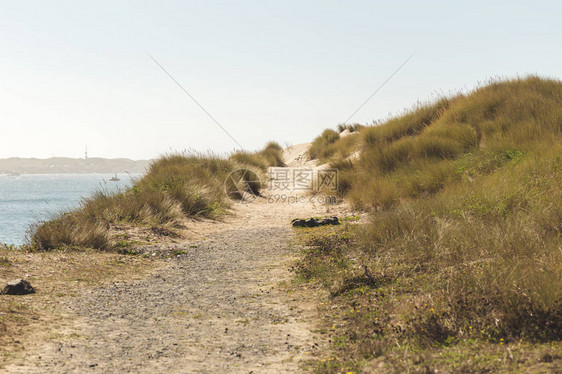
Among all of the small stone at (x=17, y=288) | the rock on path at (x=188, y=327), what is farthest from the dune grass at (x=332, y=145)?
the small stone at (x=17, y=288)

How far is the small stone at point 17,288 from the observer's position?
5734 millimetres

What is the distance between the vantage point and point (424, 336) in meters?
3.79

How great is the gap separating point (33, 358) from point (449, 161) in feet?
36.3

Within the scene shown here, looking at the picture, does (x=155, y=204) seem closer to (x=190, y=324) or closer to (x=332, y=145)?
(x=190, y=324)

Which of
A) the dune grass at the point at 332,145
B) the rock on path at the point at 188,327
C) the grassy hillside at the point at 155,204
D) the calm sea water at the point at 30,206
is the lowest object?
the calm sea water at the point at 30,206

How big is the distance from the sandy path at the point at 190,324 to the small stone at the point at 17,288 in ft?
2.01

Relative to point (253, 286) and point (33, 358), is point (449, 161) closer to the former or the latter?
point (253, 286)

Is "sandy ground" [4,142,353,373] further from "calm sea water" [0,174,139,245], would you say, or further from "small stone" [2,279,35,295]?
"calm sea water" [0,174,139,245]

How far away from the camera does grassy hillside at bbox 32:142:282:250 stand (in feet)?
28.6

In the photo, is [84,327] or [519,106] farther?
[519,106]

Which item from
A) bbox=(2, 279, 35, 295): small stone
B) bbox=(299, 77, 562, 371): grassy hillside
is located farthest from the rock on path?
bbox=(2, 279, 35, 295): small stone

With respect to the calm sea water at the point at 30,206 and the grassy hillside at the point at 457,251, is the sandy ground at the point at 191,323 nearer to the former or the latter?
the grassy hillside at the point at 457,251

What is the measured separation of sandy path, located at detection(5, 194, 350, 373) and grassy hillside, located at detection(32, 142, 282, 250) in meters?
2.10

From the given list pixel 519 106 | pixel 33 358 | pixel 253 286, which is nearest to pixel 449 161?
pixel 519 106
